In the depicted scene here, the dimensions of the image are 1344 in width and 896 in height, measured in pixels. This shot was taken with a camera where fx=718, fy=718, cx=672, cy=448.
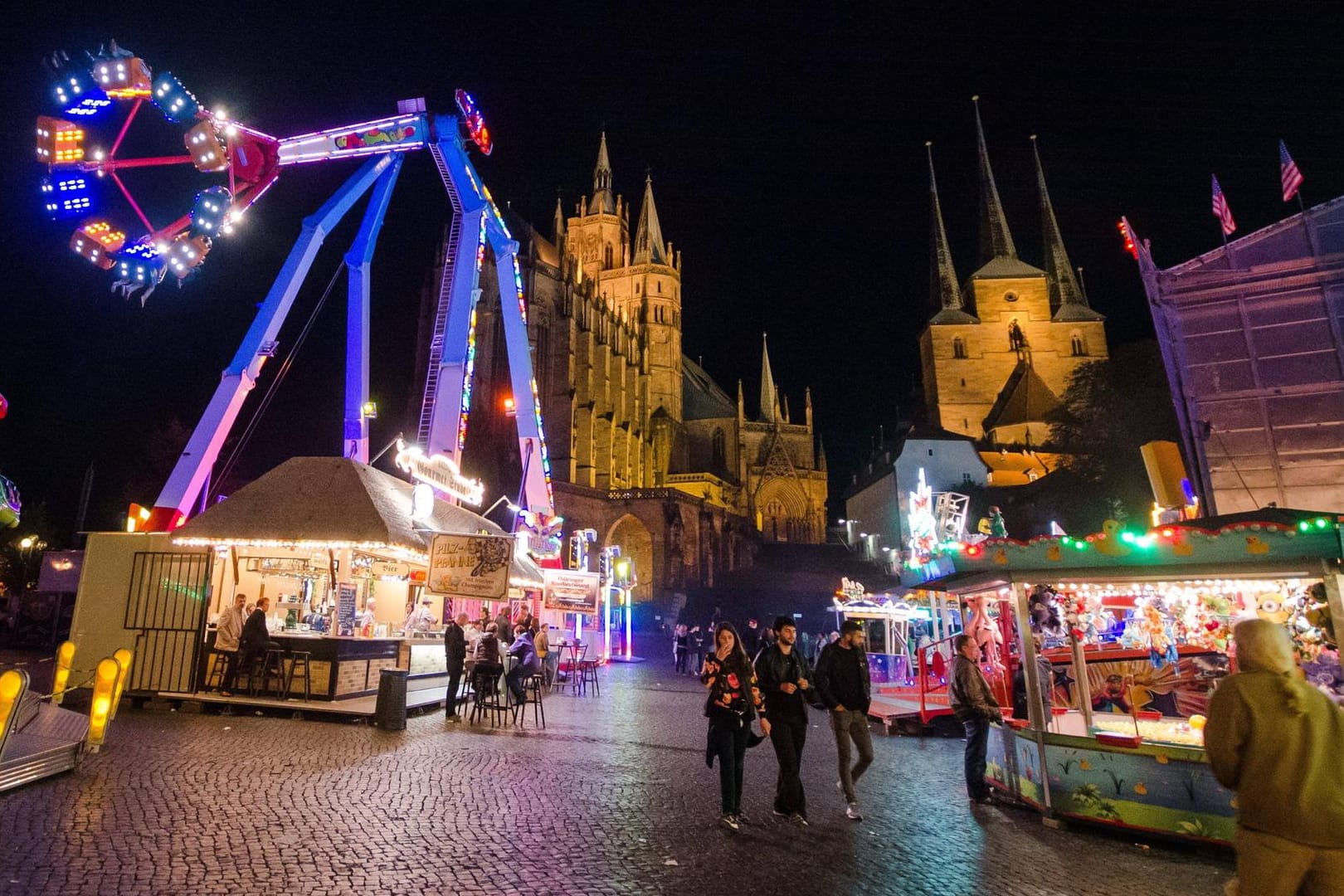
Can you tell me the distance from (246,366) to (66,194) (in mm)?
4700

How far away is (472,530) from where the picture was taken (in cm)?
1488

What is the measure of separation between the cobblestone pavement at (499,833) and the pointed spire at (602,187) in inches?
2238

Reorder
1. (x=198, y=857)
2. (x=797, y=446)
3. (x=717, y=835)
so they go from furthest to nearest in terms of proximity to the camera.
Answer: (x=797, y=446) → (x=717, y=835) → (x=198, y=857)

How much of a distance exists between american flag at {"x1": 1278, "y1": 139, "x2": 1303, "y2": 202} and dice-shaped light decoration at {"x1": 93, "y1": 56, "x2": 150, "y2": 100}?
1977 cm

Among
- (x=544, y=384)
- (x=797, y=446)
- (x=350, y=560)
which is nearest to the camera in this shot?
(x=350, y=560)

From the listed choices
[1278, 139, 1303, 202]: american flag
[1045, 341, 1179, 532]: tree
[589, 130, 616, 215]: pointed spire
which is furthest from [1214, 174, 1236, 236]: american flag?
[589, 130, 616, 215]: pointed spire

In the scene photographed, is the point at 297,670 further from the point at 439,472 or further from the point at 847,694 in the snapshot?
the point at 847,694

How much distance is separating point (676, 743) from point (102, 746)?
5.95 m

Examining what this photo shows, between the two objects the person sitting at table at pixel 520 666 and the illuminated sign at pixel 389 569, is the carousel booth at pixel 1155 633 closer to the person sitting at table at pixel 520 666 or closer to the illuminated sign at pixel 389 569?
the person sitting at table at pixel 520 666

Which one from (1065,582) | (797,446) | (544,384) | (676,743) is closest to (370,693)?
(676,743)

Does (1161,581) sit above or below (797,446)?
below

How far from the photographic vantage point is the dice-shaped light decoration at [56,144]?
10.9 metres

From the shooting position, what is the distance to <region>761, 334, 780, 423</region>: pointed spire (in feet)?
214

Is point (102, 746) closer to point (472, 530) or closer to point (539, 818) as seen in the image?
point (539, 818)
